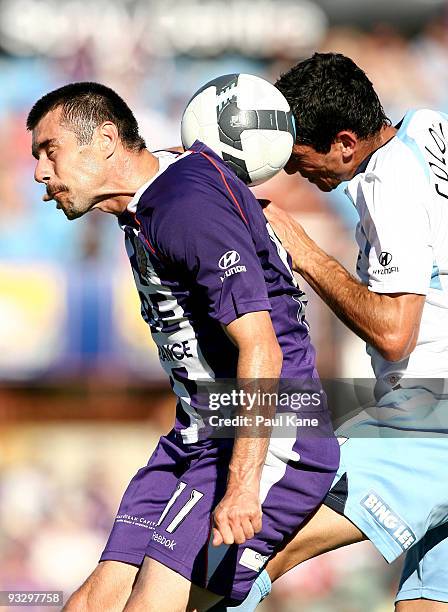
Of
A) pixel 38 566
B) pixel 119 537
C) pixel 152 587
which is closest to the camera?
pixel 152 587

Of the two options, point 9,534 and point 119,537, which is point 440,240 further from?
point 9,534

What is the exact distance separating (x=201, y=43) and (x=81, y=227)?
55.1 inches

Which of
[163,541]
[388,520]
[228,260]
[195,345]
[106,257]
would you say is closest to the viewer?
[228,260]

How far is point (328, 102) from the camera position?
3959 mm

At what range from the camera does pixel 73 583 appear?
21.8 feet

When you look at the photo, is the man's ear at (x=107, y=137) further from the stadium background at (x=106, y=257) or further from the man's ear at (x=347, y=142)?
the stadium background at (x=106, y=257)

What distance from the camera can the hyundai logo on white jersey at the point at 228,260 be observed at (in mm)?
3135

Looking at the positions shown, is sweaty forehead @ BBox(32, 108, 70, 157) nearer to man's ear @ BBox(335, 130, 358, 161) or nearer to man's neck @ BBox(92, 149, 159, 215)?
man's neck @ BBox(92, 149, 159, 215)

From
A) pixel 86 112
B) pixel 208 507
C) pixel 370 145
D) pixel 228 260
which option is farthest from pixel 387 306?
pixel 86 112

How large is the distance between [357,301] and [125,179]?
0.88m

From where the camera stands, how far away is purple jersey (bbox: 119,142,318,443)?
314 centimetres

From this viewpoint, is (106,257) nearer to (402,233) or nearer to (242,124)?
(242,124)

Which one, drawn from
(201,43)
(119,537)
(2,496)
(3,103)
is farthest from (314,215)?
(119,537)

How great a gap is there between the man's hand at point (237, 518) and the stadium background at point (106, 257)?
3710 mm
